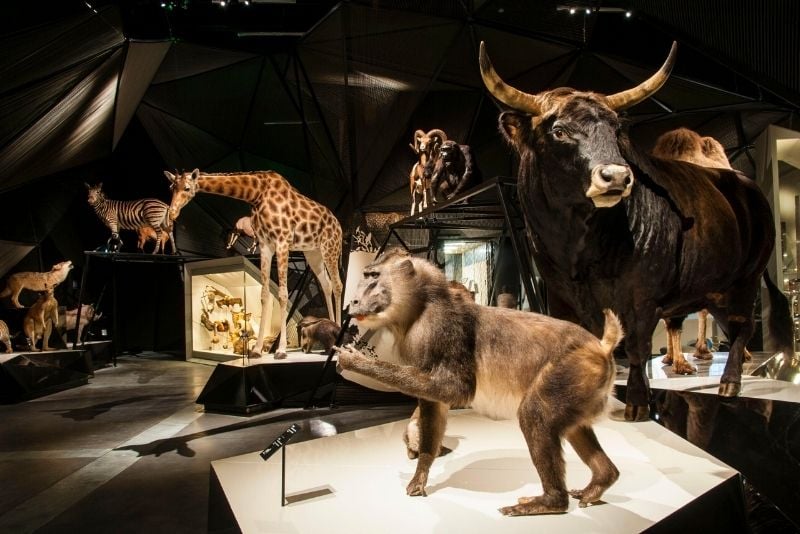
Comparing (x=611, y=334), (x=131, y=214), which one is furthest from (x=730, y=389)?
(x=131, y=214)

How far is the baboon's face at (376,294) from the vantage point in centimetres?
205

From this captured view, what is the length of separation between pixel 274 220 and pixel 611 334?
19.0 feet

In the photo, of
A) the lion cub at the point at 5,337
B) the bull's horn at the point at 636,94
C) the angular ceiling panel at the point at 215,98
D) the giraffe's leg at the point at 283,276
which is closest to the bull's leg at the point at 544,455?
the bull's horn at the point at 636,94

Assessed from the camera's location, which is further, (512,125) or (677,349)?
(677,349)

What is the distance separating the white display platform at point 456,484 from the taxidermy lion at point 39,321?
725 centimetres

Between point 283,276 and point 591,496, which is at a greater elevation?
point 283,276

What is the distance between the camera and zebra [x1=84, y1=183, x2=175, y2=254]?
1065cm

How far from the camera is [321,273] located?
795 centimetres

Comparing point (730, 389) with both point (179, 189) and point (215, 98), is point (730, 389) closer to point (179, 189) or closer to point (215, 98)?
point (179, 189)

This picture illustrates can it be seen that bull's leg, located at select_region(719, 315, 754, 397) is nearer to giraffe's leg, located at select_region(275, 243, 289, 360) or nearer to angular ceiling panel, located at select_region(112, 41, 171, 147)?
giraffe's leg, located at select_region(275, 243, 289, 360)

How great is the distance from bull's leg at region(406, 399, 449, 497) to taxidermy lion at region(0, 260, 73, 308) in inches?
351

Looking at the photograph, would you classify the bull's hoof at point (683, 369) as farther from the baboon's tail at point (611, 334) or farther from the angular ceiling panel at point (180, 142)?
the angular ceiling panel at point (180, 142)

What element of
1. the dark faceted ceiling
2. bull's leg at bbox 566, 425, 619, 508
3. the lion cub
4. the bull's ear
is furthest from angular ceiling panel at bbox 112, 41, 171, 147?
bull's leg at bbox 566, 425, 619, 508

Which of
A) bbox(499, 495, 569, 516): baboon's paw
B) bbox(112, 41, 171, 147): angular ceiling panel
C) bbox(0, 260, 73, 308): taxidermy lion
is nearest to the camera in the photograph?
bbox(499, 495, 569, 516): baboon's paw
